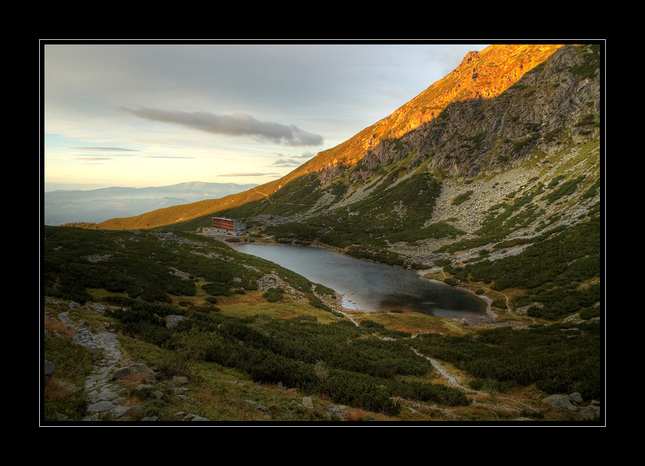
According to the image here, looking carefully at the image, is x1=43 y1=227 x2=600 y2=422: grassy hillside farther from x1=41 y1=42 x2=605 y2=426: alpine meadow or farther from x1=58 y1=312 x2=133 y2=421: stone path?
x1=58 y1=312 x2=133 y2=421: stone path

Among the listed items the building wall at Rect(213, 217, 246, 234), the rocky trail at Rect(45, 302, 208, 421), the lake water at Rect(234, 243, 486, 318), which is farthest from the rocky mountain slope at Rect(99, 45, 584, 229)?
the rocky trail at Rect(45, 302, 208, 421)

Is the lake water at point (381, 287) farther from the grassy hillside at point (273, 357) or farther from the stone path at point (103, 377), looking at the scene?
the stone path at point (103, 377)

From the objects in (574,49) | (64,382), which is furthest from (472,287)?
(574,49)

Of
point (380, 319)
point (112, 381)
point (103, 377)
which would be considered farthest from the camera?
point (380, 319)

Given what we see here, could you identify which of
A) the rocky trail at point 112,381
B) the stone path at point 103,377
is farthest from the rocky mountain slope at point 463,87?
the stone path at point 103,377

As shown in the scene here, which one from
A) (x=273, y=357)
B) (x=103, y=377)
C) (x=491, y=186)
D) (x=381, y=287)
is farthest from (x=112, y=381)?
(x=491, y=186)

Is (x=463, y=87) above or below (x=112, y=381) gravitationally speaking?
above

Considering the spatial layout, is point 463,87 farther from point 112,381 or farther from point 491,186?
point 112,381
